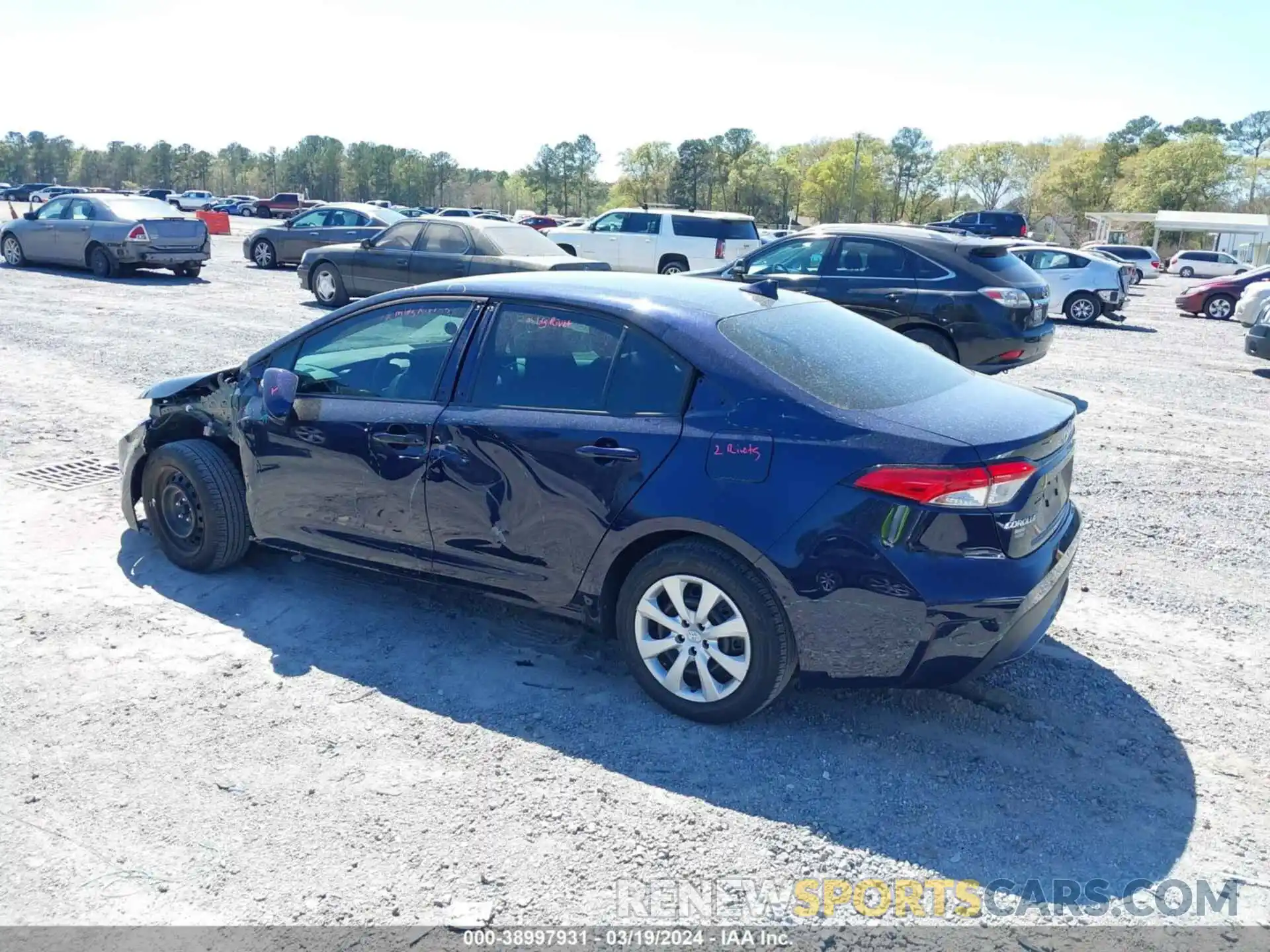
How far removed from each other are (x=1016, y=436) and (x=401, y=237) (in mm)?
12893

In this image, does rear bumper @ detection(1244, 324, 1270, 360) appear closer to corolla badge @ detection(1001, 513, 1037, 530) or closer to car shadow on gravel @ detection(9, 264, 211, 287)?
corolla badge @ detection(1001, 513, 1037, 530)

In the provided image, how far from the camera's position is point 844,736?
3.75 m

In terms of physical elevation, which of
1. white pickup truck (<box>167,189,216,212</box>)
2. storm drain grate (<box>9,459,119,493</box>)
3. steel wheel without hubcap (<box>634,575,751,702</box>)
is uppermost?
white pickup truck (<box>167,189,216,212</box>)

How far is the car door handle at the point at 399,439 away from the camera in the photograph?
4273mm

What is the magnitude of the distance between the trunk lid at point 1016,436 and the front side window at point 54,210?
20964 millimetres

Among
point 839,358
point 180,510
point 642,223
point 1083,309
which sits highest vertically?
point 642,223

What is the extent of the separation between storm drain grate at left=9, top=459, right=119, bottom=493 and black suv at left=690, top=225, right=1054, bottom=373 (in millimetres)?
5280

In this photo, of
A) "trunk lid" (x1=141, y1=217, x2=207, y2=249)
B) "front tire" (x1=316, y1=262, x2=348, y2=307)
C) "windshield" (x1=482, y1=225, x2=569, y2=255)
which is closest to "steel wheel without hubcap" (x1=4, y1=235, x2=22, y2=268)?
"trunk lid" (x1=141, y1=217, x2=207, y2=249)

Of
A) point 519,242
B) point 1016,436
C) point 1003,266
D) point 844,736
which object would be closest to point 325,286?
point 519,242

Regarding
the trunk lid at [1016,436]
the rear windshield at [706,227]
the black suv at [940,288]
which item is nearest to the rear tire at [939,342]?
the black suv at [940,288]

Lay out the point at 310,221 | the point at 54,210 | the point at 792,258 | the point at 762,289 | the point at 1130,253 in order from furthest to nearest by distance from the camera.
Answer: the point at 1130,253 < the point at 310,221 < the point at 54,210 < the point at 792,258 < the point at 762,289

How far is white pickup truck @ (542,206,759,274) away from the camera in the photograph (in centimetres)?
2070

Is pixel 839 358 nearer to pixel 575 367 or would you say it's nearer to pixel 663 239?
pixel 575 367

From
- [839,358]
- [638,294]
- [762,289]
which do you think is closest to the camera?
[839,358]
